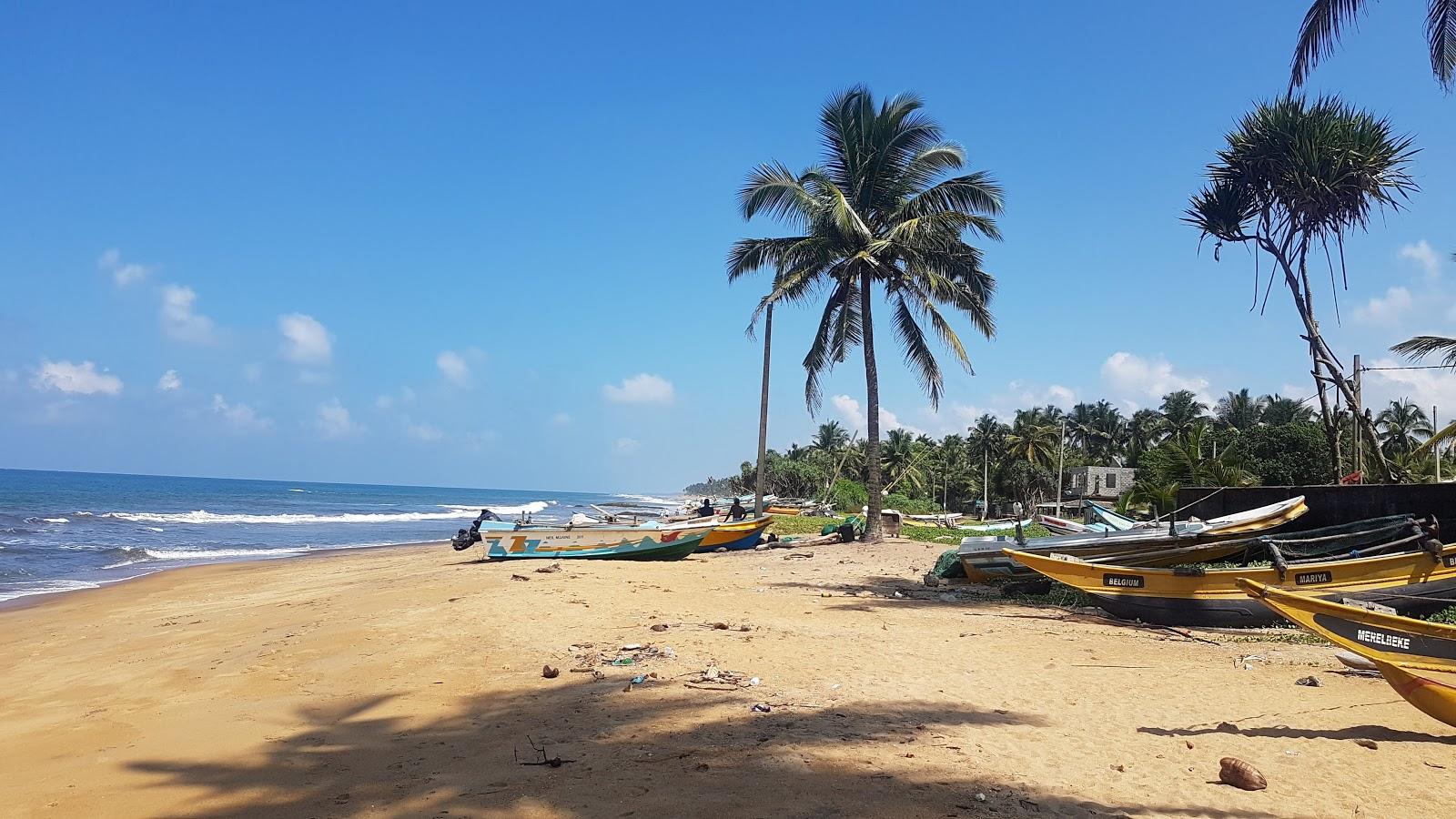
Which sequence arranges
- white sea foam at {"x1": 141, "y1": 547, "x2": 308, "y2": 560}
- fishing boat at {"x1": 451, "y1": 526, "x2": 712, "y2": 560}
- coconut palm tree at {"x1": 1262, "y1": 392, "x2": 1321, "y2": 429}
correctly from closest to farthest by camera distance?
fishing boat at {"x1": 451, "y1": 526, "x2": 712, "y2": 560}, white sea foam at {"x1": 141, "y1": 547, "x2": 308, "y2": 560}, coconut palm tree at {"x1": 1262, "y1": 392, "x2": 1321, "y2": 429}

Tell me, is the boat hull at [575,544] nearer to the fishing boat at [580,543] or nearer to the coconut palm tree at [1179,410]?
the fishing boat at [580,543]

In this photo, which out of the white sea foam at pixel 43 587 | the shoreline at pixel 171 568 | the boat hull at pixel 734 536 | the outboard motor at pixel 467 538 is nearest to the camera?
the shoreline at pixel 171 568

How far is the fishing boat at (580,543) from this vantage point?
17828mm

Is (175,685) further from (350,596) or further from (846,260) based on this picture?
(846,260)

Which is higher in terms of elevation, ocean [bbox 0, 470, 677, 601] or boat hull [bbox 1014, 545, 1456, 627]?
boat hull [bbox 1014, 545, 1456, 627]

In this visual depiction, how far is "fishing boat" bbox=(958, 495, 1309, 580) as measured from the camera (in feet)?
38.2

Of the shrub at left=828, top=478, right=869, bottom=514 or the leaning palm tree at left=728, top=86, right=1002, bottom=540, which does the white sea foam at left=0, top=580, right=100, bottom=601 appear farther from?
the shrub at left=828, top=478, right=869, bottom=514

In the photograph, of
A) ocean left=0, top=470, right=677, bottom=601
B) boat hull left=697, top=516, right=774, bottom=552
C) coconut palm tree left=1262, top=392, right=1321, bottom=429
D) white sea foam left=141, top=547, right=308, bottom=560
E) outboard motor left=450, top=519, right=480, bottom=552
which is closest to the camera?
outboard motor left=450, top=519, right=480, bottom=552

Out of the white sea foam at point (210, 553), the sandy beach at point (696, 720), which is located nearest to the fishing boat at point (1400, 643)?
the sandy beach at point (696, 720)

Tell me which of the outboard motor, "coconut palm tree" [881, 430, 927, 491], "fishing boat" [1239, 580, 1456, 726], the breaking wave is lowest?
the breaking wave

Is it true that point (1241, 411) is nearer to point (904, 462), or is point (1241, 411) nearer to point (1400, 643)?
point (904, 462)

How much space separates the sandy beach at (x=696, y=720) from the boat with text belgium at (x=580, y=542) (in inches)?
265

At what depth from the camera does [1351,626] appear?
555 centimetres

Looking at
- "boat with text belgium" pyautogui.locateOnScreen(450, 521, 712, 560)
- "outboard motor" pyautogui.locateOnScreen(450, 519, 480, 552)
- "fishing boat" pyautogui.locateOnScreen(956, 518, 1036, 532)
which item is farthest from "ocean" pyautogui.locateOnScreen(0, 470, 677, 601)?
"fishing boat" pyautogui.locateOnScreen(956, 518, 1036, 532)
